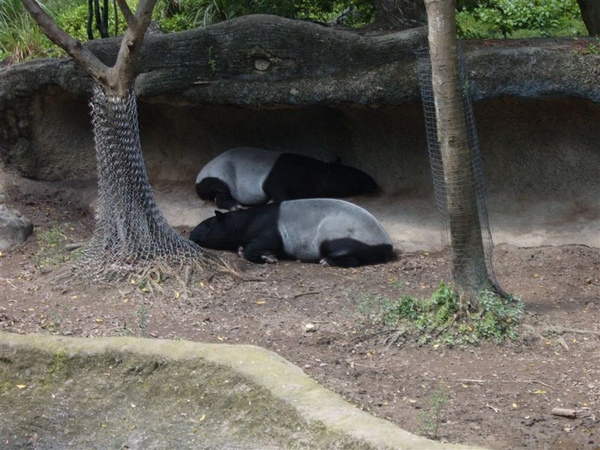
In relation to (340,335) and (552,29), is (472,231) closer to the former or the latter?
(340,335)

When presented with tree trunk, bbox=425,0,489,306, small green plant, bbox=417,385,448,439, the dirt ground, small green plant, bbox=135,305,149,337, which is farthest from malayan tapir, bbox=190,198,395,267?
small green plant, bbox=417,385,448,439

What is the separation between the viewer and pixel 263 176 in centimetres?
1056

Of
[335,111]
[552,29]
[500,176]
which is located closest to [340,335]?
[500,176]

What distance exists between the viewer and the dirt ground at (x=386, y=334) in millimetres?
5062

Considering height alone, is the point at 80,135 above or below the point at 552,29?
below

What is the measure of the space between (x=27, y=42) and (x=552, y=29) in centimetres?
659

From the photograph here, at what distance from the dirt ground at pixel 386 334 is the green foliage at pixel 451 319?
0.09 m

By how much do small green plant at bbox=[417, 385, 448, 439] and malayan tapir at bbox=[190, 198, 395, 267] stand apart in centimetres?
332

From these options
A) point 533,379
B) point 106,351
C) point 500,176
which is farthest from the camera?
point 500,176

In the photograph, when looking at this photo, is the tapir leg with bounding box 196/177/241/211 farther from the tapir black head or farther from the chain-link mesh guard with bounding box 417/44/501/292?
the chain-link mesh guard with bounding box 417/44/501/292

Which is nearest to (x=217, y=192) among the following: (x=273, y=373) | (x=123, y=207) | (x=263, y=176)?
(x=263, y=176)

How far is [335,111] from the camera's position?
1016 centimetres

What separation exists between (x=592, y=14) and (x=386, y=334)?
4.69m

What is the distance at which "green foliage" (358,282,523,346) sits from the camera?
6.14 meters
